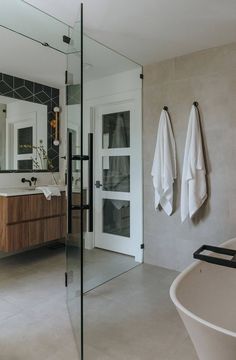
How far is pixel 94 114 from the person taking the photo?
12.1ft

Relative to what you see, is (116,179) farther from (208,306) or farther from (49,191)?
(208,306)

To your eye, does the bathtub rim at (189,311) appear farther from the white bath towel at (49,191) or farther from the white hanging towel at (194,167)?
the white bath towel at (49,191)

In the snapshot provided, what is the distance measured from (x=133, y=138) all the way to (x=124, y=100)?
51 cm

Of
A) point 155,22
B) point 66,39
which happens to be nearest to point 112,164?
point 66,39

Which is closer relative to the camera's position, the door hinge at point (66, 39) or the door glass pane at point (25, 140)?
the door hinge at point (66, 39)

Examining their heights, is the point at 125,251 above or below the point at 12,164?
below

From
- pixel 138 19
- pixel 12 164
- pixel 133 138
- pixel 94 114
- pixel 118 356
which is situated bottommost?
pixel 118 356

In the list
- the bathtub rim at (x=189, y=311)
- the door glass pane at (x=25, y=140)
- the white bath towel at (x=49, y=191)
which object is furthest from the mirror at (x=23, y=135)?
the bathtub rim at (x=189, y=311)

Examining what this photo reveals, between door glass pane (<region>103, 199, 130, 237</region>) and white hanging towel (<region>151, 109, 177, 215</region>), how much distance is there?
0.58m

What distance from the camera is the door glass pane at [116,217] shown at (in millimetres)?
3604

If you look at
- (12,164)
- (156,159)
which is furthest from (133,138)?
(12,164)

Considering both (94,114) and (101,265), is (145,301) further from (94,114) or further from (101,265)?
(94,114)

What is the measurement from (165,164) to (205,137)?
52 cm

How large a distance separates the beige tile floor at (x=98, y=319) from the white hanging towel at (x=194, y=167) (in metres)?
0.92
